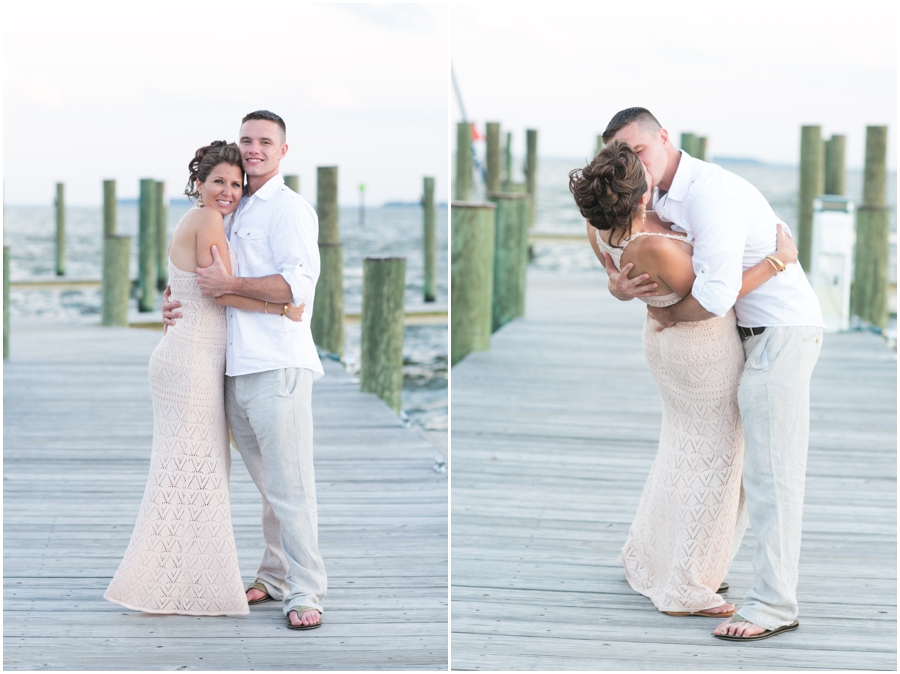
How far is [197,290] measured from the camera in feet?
10.7

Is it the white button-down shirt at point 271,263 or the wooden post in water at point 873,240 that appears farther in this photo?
the wooden post in water at point 873,240

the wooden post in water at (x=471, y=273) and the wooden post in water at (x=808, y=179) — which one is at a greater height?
the wooden post in water at (x=808, y=179)

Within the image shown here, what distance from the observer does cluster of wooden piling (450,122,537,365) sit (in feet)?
24.0

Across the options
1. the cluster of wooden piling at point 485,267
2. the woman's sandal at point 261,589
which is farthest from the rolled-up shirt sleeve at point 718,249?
the cluster of wooden piling at point 485,267

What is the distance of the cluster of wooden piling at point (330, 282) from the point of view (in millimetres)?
6766

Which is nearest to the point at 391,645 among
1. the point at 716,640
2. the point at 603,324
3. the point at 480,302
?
the point at 716,640

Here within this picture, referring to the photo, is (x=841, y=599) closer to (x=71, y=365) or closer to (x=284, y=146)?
(x=284, y=146)

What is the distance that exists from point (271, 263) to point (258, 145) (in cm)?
35

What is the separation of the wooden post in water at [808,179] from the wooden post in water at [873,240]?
72cm

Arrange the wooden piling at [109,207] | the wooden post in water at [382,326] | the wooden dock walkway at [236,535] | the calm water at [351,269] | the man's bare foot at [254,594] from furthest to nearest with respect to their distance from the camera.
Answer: the wooden piling at [109,207], the calm water at [351,269], the wooden post in water at [382,326], the man's bare foot at [254,594], the wooden dock walkway at [236,535]

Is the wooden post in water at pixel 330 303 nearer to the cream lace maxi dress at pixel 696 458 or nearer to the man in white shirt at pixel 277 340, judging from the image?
the man in white shirt at pixel 277 340

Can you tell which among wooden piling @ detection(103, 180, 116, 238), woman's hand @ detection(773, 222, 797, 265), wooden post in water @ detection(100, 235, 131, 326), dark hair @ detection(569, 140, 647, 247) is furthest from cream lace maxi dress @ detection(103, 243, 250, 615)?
wooden piling @ detection(103, 180, 116, 238)

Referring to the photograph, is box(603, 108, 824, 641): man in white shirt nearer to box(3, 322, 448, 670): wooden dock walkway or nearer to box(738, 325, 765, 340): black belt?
box(738, 325, 765, 340): black belt

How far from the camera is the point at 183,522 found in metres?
3.32
